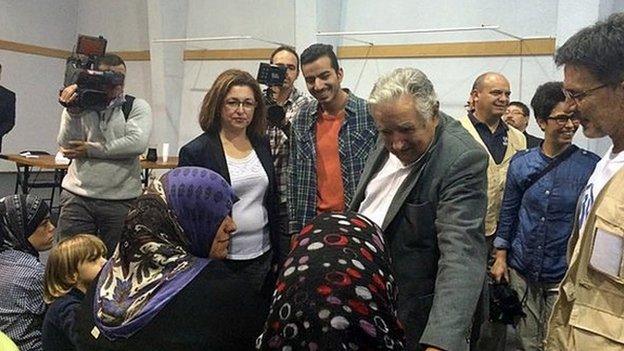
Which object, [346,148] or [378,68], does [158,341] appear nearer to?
[346,148]

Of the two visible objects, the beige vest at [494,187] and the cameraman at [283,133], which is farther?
the beige vest at [494,187]

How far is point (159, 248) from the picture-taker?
1.23m

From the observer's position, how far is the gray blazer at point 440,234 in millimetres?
1348

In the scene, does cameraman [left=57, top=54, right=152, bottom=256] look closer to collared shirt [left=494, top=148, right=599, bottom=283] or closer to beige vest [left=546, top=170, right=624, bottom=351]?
collared shirt [left=494, top=148, right=599, bottom=283]

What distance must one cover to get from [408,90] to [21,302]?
149cm

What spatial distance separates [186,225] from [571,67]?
0.84 meters

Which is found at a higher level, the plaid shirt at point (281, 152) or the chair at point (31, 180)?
the plaid shirt at point (281, 152)

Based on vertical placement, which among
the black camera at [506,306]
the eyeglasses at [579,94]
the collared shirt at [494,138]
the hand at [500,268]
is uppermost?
the eyeglasses at [579,94]

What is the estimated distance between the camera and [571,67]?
1.26 metres

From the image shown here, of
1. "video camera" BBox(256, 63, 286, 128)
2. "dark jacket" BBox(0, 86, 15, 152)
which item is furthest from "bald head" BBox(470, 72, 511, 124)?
"dark jacket" BBox(0, 86, 15, 152)

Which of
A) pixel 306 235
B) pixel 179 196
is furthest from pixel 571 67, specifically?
pixel 179 196

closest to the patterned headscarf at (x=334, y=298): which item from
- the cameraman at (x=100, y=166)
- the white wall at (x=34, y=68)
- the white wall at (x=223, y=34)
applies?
the cameraman at (x=100, y=166)

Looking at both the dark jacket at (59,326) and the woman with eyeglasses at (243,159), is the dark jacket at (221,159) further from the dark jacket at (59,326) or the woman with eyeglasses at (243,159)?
the dark jacket at (59,326)

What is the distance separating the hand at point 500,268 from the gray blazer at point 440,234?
4.13ft
